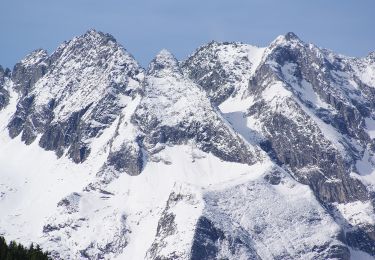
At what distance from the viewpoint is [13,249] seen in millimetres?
131875

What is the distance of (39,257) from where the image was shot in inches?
5187

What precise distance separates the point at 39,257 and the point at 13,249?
367 centimetres
